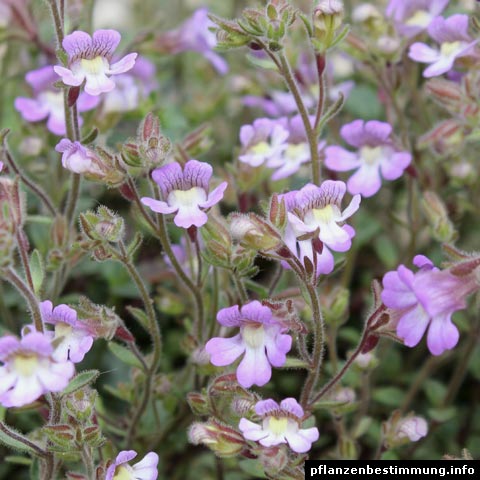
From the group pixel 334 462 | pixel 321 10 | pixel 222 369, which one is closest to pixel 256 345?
pixel 222 369

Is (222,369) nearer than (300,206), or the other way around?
(300,206)

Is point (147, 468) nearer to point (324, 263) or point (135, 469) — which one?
point (135, 469)

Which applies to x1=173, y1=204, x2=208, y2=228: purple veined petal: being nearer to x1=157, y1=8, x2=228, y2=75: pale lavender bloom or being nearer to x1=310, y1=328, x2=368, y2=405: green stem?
x1=310, y1=328, x2=368, y2=405: green stem

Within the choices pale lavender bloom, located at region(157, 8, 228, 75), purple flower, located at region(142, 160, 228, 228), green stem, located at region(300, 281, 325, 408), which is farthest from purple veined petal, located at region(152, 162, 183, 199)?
pale lavender bloom, located at region(157, 8, 228, 75)

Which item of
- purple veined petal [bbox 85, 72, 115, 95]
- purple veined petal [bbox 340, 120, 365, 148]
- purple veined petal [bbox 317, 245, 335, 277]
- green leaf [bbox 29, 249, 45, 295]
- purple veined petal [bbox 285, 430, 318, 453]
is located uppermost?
purple veined petal [bbox 85, 72, 115, 95]

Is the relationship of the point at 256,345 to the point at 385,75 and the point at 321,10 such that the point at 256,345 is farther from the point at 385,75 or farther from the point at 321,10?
the point at 385,75

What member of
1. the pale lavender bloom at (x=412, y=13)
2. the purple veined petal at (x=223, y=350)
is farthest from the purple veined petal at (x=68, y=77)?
the pale lavender bloom at (x=412, y=13)
